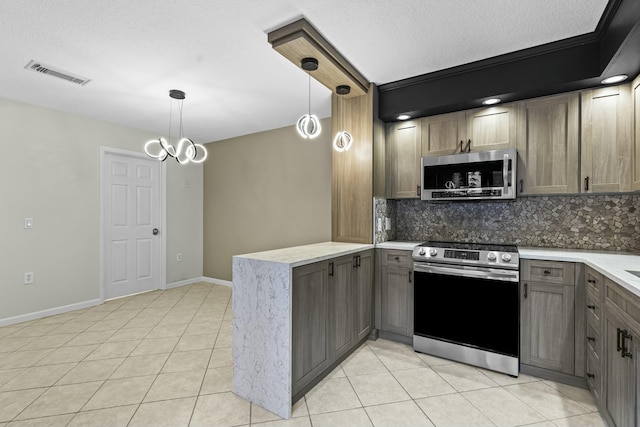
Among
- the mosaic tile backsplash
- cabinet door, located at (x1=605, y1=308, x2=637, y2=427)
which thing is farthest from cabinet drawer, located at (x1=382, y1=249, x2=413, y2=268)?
cabinet door, located at (x1=605, y1=308, x2=637, y2=427)

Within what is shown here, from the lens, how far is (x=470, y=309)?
2.54m

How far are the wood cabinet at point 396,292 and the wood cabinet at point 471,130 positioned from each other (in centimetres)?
110

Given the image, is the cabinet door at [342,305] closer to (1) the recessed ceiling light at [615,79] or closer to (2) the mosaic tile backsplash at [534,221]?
(2) the mosaic tile backsplash at [534,221]

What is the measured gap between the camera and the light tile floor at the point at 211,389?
6.17 ft

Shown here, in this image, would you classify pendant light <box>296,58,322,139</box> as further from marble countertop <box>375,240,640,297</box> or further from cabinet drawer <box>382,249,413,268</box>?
marble countertop <box>375,240,640,297</box>

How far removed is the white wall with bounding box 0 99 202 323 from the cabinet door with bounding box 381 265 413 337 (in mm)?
3843

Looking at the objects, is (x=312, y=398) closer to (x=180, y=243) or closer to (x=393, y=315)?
(x=393, y=315)

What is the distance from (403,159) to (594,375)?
7.39 feet

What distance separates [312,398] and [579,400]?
1.77 m

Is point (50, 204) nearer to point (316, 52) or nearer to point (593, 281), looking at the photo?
point (316, 52)

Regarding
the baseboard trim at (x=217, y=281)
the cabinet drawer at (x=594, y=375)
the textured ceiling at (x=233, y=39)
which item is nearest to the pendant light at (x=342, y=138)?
the textured ceiling at (x=233, y=39)

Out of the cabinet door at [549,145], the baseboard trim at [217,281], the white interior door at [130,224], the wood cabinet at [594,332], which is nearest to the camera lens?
the wood cabinet at [594,332]

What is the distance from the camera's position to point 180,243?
527 cm

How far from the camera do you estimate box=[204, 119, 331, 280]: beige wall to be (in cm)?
428
